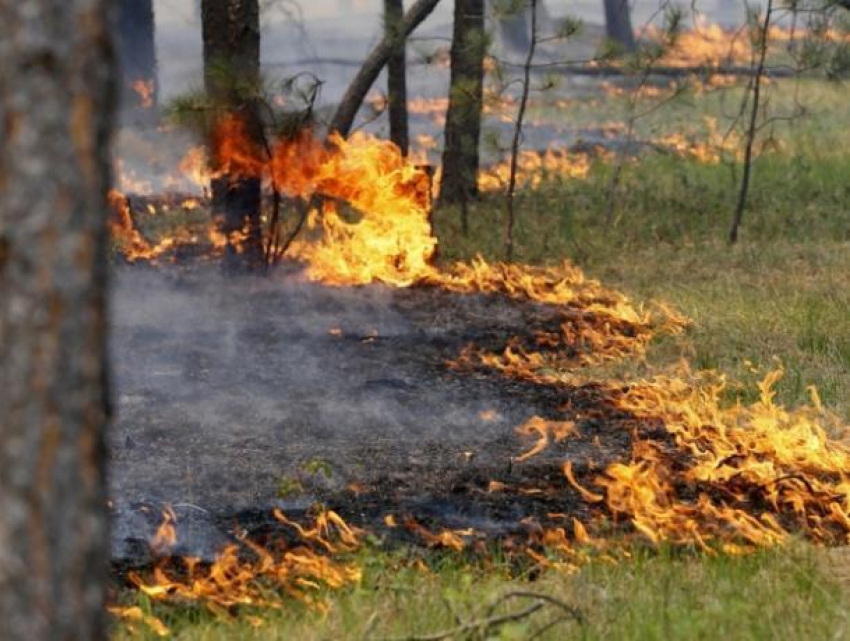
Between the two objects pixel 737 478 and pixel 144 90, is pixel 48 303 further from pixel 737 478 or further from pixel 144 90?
pixel 144 90

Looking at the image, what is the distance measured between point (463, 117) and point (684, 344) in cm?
517

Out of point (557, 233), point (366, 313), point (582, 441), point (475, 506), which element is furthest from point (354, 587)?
point (557, 233)

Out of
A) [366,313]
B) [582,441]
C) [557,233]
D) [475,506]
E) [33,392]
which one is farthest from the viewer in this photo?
[557,233]

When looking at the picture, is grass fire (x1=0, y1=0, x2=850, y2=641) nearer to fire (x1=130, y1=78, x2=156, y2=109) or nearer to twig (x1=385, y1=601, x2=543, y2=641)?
twig (x1=385, y1=601, x2=543, y2=641)

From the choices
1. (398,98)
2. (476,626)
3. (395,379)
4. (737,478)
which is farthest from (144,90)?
(476,626)

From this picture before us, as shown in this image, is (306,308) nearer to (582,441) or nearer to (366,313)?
(366,313)

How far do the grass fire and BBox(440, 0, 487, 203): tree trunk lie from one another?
5cm

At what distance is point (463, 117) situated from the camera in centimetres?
1353

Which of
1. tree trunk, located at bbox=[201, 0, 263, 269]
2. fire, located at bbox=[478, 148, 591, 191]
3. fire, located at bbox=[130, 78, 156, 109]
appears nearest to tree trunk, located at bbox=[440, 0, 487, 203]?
fire, located at bbox=[478, 148, 591, 191]

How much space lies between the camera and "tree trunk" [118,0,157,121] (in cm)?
2239

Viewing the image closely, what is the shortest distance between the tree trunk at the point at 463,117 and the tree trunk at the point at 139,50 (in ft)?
29.9

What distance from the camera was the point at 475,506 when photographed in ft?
19.6

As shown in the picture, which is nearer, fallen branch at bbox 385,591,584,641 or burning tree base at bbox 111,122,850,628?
fallen branch at bbox 385,591,584,641

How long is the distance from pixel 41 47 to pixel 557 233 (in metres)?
11.0
